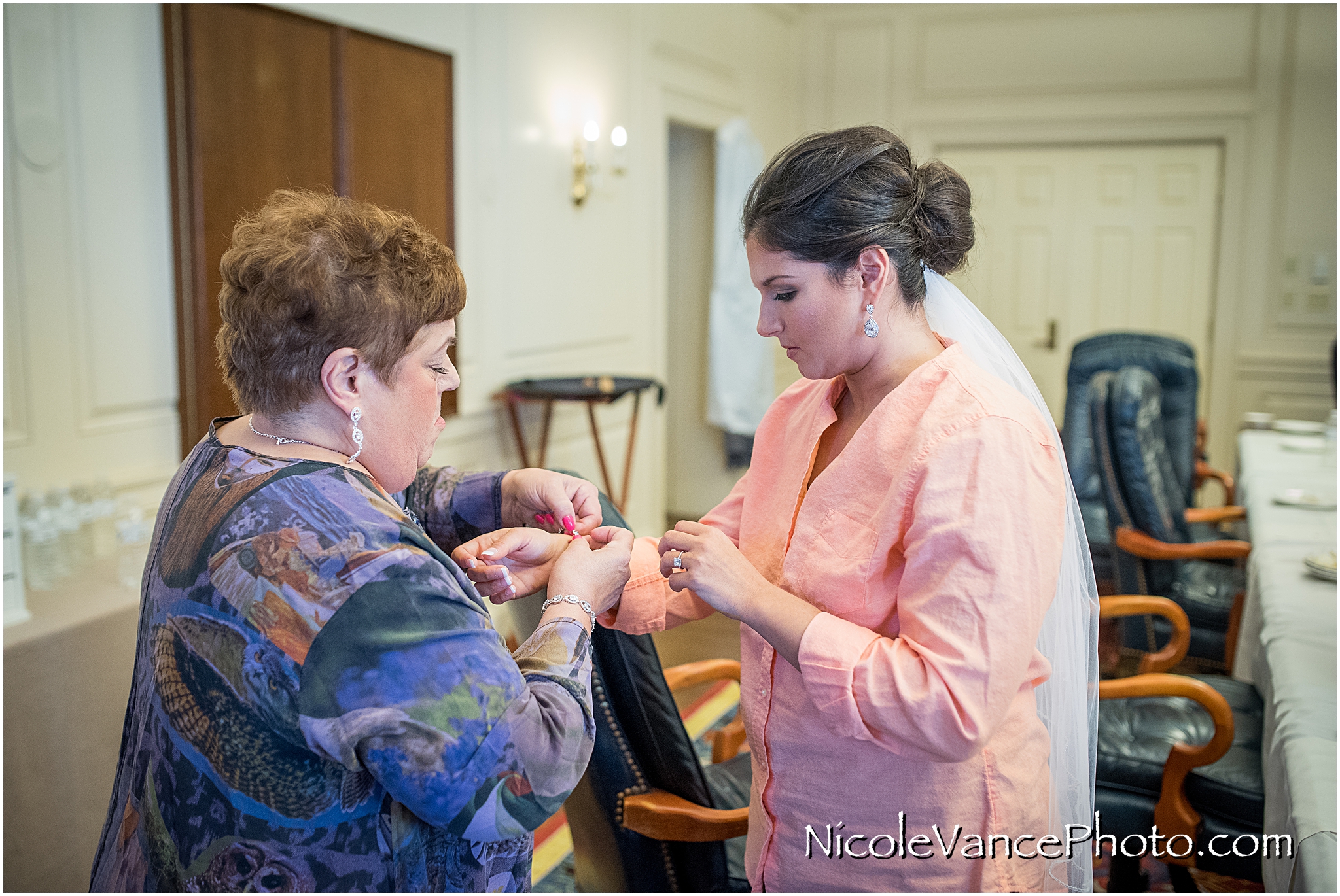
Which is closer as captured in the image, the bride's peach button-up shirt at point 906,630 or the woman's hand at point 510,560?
the bride's peach button-up shirt at point 906,630

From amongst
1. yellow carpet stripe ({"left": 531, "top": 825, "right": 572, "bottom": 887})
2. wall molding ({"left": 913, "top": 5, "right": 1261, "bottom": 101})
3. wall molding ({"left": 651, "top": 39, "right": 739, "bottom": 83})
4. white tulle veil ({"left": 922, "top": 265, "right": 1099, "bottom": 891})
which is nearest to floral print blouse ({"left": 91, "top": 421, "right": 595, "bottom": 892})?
white tulle veil ({"left": 922, "top": 265, "right": 1099, "bottom": 891})

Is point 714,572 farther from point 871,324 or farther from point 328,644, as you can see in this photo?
point 328,644

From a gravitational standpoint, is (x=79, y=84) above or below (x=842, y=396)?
above

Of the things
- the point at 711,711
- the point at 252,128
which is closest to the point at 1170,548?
the point at 711,711

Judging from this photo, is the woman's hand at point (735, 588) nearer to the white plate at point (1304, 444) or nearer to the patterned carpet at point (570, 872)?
the patterned carpet at point (570, 872)

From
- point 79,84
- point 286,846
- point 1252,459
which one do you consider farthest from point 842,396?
point 1252,459

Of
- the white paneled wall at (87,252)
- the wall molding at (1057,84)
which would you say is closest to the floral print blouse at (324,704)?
the white paneled wall at (87,252)

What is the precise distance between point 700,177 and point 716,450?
1669mm

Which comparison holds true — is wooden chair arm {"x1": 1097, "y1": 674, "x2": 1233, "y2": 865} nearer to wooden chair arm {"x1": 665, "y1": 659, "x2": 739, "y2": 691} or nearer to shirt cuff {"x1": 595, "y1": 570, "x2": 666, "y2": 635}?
Answer: wooden chair arm {"x1": 665, "y1": 659, "x2": 739, "y2": 691}

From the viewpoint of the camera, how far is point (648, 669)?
163 cm

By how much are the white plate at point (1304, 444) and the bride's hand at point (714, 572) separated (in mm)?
4347

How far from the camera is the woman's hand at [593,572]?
1233mm

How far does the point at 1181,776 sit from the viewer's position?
2070mm

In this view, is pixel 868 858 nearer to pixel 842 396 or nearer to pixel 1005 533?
pixel 1005 533
